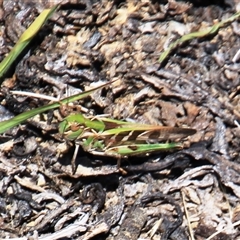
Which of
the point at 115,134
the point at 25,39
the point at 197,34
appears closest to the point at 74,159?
the point at 115,134

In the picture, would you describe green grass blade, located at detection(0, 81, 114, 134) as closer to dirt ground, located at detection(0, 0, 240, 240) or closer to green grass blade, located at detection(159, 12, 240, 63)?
dirt ground, located at detection(0, 0, 240, 240)

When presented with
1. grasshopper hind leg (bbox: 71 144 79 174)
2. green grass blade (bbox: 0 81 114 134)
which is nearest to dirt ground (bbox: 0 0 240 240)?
grasshopper hind leg (bbox: 71 144 79 174)

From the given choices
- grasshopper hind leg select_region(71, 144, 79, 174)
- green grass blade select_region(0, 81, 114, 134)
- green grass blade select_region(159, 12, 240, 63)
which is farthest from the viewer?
green grass blade select_region(159, 12, 240, 63)

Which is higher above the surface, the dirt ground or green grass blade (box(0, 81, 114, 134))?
green grass blade (box(0, 81, 114, 134))

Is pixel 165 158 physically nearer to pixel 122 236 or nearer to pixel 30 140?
pixel 122 236

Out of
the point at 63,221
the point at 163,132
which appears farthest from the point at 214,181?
the point at 63,221
